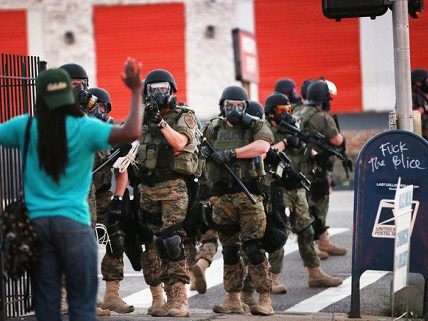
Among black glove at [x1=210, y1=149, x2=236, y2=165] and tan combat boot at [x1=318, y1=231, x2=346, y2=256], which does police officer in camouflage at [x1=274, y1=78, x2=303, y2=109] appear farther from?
black glove at [x1=210, y1=149, x2=236, y2=165]

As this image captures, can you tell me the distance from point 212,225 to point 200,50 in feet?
76.5

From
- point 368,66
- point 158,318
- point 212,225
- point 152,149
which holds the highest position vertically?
point 368,66

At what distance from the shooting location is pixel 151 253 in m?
10.4

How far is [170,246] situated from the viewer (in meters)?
9.84

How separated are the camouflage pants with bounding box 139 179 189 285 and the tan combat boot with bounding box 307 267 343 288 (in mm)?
2832

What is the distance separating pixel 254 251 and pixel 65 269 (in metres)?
3.91

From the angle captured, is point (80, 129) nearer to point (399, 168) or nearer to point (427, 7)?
point (399, 168)

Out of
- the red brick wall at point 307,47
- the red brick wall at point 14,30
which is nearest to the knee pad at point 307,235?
the red brick wall at point 307,47

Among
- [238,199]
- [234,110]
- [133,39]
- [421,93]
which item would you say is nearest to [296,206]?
[238,199]

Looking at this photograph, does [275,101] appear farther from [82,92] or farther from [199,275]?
[82,92]

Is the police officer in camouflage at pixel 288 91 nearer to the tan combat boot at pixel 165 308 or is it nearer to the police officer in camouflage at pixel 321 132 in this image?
the police officer in camouflage at pixel 321 132

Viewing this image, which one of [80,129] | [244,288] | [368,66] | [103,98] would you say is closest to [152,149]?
[103,98]

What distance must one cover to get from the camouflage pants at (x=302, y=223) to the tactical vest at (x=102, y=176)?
2.85 meters

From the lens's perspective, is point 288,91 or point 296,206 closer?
point 296,206
